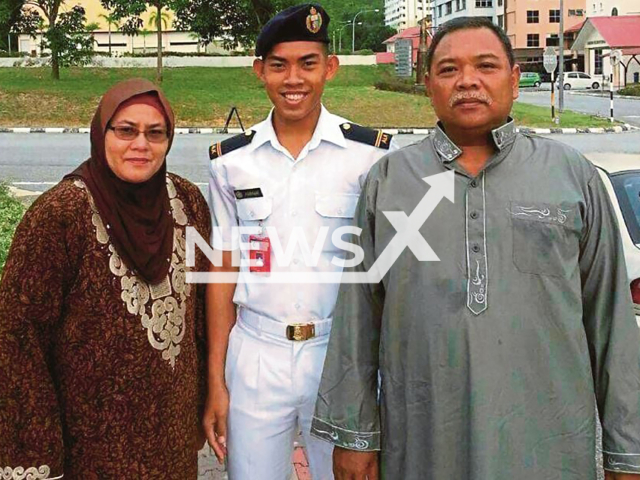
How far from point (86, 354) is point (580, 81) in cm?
4715

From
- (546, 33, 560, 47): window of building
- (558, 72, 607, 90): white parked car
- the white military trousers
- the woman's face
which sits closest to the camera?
the woman's face

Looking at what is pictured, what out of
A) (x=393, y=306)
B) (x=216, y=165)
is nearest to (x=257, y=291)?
(x=216, y=165)

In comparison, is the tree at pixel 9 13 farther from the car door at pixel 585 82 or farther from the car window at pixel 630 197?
the car door at pixel 585 82

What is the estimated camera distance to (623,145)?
Result: 16.2m

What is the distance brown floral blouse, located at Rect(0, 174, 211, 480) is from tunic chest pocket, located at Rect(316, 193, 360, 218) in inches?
18.2

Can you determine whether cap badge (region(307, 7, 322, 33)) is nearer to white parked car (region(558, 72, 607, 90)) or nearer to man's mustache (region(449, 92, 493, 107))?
man's mustache (region(449, 92, 493, 107))

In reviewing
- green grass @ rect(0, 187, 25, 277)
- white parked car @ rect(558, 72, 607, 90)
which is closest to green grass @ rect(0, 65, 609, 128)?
green grass @ rect(0, 187, 25, 277)

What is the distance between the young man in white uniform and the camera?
248 centimetres

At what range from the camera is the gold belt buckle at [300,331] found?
2471mm

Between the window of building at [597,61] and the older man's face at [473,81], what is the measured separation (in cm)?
5187

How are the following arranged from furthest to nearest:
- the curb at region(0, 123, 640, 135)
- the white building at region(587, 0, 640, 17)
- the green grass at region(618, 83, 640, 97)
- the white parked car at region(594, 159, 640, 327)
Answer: the white building at region(587, 0, 640, 17)
the green grass at region(618, 83, 640, 97)
the curb at region(0, 123, 640, 135)
the white parked car at region(594, 159, 640, 327)

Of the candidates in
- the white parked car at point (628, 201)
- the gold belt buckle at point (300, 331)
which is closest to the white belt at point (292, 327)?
the gold belt buckle at point (300, 331)

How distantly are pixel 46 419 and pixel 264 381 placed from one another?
68 cm

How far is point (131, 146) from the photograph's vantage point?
7.23 ft
